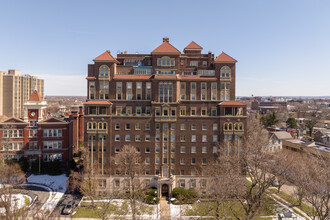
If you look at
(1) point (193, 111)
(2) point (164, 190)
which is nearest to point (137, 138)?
(2) point (164, 190)

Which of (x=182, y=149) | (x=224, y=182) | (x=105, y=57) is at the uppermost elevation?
(x=105, y=57)

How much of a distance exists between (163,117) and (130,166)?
1428 cm

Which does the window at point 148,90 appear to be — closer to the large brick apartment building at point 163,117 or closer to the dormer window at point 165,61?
the large brick apartment building at point 163,117

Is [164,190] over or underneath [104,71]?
underneath

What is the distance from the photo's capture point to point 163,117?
54.1 metres

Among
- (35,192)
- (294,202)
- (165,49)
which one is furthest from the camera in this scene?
(165,49)

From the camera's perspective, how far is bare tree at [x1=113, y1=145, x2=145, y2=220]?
47906mm

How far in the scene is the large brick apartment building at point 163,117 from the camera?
54.2 m

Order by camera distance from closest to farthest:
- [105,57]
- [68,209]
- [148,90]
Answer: [68,209], [105,57], [148,90]

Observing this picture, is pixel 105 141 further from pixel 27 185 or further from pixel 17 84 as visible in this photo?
pixel 17 84

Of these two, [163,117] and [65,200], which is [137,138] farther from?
[65,200]

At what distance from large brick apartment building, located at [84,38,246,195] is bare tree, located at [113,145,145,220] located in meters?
1.64

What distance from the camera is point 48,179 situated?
5753cm

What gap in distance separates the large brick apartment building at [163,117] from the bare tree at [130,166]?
164 cm
